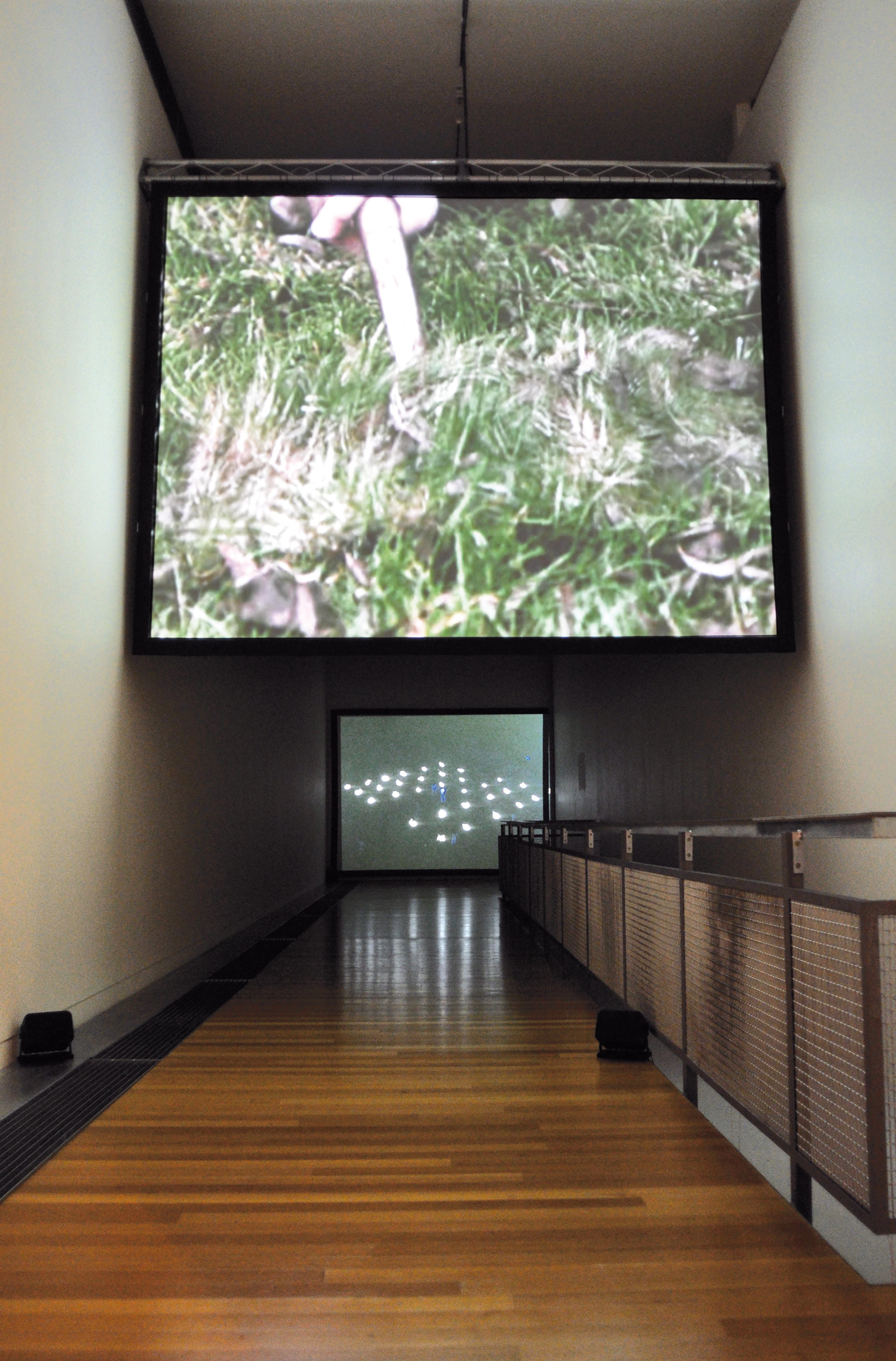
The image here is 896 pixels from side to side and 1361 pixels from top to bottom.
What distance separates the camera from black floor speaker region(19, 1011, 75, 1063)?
409cm

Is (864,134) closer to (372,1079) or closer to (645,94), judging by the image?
(645,94)

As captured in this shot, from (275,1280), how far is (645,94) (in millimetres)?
7392

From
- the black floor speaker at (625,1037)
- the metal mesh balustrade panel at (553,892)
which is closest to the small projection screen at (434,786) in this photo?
the metal mesh balustrade panel at (553,892)

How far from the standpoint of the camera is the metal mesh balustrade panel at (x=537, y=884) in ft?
26.7

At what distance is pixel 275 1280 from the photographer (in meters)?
2.15

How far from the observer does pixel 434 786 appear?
1736cm

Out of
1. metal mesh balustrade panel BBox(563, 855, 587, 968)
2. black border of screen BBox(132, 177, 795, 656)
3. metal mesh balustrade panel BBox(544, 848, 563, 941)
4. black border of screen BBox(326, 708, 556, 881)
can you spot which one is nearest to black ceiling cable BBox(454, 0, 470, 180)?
black border of screen BBox(132, 177, 795, 656)

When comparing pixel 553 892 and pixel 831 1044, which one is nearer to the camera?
pixel 831 1044

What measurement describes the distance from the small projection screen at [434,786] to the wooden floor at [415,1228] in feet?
42.7

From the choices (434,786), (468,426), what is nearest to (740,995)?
(468,426)

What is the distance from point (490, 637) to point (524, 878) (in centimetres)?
412

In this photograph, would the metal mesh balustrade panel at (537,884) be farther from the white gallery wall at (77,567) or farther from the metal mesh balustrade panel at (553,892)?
the white gallery wall at (77,567)

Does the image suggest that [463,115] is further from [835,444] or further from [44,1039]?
[44,1039]

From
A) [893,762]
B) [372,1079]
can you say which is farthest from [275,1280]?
[893,762]
